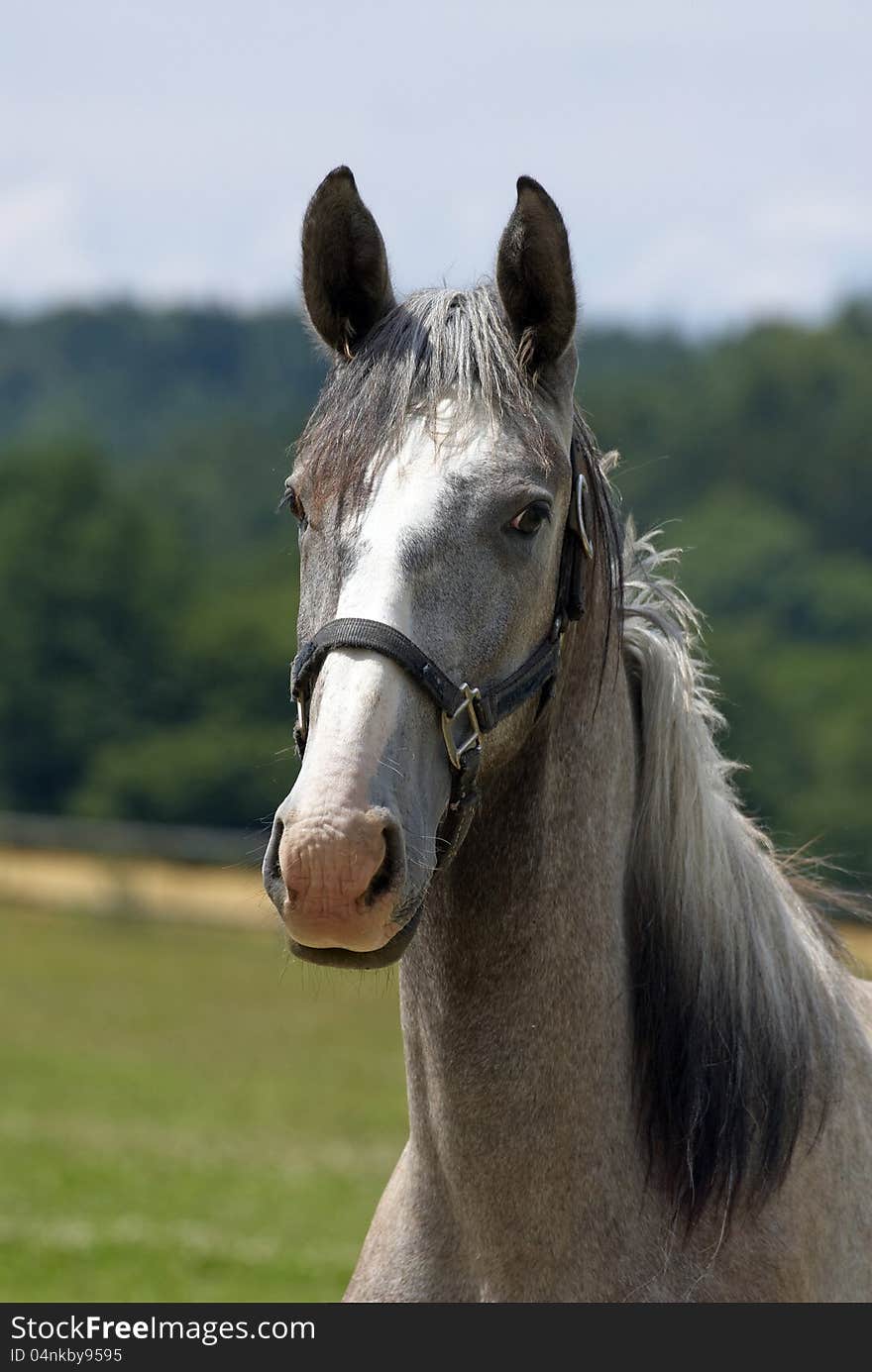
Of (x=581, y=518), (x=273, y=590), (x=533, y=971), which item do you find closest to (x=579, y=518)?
(x=581, y=518)

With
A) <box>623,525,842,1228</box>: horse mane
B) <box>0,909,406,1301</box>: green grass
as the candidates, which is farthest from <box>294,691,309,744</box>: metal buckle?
<box>623,525,842,1228</box>: horse mane

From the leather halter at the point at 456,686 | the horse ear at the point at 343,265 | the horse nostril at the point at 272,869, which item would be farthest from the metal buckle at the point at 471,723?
the horse ear at the point at 343,265

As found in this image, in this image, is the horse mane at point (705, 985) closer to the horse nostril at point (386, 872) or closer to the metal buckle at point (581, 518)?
the metal buckle at point (581, 518)

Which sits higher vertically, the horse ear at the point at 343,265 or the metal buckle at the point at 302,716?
the horse ear at the point at 343,265

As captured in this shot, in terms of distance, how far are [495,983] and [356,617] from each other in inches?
33.9

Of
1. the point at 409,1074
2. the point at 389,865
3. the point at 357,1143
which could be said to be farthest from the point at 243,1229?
the point at 389,865

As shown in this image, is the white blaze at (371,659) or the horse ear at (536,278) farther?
the horse ear at (536,278)

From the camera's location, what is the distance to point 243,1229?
35.8 feet

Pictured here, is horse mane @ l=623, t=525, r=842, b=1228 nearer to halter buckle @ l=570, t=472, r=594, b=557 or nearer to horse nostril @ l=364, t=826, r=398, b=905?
halter buckle @ l=570, t=472, r=594, b=557

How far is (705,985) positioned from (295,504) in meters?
1.32

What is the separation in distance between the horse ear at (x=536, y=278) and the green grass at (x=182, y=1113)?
1.35 m

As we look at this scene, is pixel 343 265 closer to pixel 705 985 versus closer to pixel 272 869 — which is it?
pixel 272 869

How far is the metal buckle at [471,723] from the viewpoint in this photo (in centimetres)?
315
